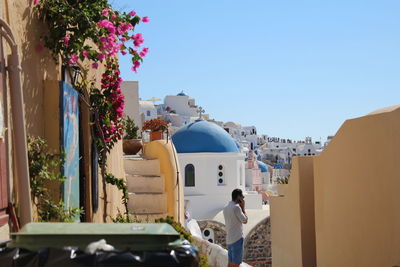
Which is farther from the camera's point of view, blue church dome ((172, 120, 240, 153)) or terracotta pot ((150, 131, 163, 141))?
blue church dome ((172, 120, 240, 153))

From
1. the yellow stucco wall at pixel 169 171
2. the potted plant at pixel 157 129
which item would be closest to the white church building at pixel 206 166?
the potted plant at pixel 157 129

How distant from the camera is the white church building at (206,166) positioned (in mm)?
39469

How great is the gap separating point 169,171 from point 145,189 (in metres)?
0.83

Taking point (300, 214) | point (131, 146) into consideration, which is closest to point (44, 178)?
point (300, 214)

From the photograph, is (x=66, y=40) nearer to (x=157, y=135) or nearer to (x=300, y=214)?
(x=300, y=214)

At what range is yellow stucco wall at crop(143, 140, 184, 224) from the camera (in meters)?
12.5

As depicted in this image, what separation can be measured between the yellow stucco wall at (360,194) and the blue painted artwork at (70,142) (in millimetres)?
3162

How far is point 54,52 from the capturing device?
642 cm

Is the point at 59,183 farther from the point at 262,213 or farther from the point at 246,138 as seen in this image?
the point at 246,138

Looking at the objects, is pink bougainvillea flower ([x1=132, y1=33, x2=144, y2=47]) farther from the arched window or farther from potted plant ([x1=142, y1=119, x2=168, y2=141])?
the arched window

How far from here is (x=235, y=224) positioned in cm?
880

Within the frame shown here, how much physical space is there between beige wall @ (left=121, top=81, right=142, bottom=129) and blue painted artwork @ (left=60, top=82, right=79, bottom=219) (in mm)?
15313

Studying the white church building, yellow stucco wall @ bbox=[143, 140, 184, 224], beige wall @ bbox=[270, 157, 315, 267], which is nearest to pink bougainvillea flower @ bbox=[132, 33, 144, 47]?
beige wall @ bbox=[270, 157, 315, 267]

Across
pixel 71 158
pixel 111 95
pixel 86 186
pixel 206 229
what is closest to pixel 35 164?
pixel 71 158
